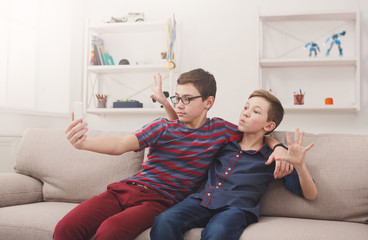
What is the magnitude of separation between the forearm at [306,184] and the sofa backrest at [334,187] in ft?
0.19

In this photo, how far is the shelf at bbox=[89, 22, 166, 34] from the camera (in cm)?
347

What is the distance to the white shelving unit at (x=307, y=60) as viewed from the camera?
3215 mm

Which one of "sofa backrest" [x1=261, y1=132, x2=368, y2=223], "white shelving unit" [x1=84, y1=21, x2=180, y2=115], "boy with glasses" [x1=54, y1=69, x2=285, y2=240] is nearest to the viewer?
"boy with glasses" [x1=54, y1=69, x2=285, y2=240]

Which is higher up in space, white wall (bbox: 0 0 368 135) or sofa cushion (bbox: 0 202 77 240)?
white wall (bbox: 0 0 368 135)

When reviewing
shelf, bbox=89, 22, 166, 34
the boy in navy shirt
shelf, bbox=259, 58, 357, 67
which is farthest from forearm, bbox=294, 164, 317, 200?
shelf, bbox=89, 22, 166, 34

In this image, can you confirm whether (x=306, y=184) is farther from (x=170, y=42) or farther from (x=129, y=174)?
(x=170, y=42)

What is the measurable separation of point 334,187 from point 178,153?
0.66 meters

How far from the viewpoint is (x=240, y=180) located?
152 cm

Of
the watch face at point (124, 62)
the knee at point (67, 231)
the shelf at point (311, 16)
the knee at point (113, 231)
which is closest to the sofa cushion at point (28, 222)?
the knee at point (67, 231)

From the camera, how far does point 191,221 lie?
4.56ft

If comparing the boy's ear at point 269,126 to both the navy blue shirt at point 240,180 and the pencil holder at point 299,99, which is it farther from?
the pencil holder at point 299,99

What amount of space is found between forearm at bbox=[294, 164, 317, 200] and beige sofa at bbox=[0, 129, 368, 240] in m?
0.06

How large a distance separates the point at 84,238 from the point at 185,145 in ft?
1.84

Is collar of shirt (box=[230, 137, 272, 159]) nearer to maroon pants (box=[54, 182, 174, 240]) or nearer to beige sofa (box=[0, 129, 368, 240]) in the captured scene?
beige sofa (box=[0, 129, 368, 240])
